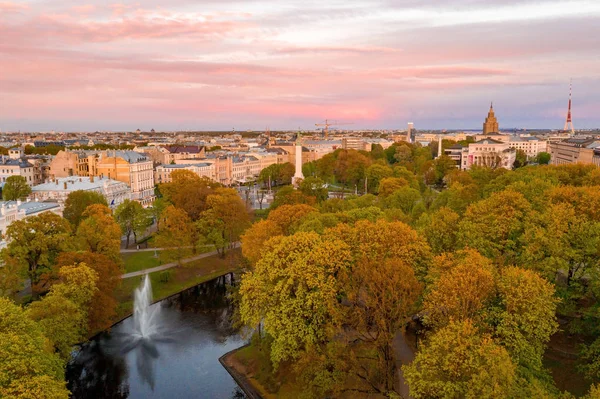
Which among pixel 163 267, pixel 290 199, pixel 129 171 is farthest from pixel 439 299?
pixel 129 171

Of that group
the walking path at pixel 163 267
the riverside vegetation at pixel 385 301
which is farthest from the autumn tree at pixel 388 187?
the walking path at pixel 163 267

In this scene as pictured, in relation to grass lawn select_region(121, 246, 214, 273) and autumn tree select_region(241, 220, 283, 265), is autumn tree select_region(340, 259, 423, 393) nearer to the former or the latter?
autumn tree select_region(241, 220, 283, 265)

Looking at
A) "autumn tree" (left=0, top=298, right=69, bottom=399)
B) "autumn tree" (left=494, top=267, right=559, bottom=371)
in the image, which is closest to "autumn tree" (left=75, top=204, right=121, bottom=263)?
"autumn tree" (left=0, top=298, right=69, bottom=399)

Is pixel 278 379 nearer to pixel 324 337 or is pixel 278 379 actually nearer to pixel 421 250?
pixel 324 337

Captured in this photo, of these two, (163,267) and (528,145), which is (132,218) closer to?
(163,267)

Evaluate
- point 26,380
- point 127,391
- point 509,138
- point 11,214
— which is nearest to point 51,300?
point 127,391
